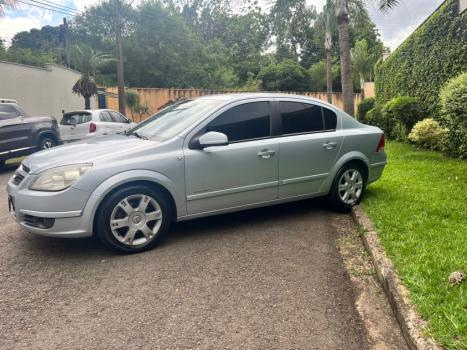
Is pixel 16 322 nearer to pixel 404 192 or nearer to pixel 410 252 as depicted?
pixel 410 252

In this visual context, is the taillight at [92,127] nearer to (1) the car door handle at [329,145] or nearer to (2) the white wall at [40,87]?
(2) the white wall at [40,87]

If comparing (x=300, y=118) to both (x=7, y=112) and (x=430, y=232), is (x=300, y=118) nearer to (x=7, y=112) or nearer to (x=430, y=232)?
(x=430, y=232)

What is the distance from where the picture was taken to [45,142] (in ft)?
36.8

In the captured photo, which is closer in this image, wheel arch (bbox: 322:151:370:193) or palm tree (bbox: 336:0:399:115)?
wheel arch (bbox: 322:151:370:193)

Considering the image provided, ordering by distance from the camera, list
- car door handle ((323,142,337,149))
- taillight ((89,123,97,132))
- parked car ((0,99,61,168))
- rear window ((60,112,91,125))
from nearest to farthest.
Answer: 1. car door handle ((323,142,337,149))
2. parked car ((0,99,61,168))
3. taillight ((89,123,97,132))
4. rear window ((60,112,91,125))

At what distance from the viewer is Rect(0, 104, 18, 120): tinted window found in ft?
33.3

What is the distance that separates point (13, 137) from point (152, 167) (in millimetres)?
7653

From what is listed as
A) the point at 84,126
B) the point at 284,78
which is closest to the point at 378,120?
the point at 84,126

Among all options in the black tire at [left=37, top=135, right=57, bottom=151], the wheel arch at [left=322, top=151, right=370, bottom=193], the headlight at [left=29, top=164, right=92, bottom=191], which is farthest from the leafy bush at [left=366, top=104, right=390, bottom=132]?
the headlight at [left=29, top=164, right=92, bottom=191]

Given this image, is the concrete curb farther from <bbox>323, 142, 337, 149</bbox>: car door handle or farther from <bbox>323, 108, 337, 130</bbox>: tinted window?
<bbox>323, 108, 337, 130</bbox>: tinted window

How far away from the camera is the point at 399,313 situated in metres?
2.96

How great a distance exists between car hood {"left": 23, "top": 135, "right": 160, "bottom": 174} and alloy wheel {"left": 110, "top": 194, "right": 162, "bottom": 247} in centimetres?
46

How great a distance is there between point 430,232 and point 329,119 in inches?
76.6

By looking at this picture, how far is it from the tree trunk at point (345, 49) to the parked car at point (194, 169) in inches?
316
